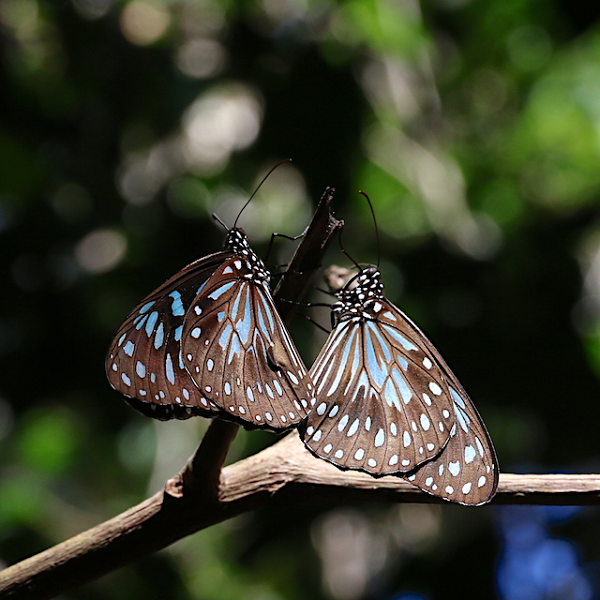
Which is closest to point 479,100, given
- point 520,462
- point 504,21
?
point 504,21

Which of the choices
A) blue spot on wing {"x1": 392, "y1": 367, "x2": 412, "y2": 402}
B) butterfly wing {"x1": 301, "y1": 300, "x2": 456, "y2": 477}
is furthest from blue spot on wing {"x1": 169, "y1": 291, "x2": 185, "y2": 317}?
blue spot on wing {"x1": 392, "y1": 367, "x2": 412, "y2": 402}

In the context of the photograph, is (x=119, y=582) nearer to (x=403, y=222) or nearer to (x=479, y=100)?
(x=403, y=222)

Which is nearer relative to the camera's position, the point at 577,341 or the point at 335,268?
the point at 335,268

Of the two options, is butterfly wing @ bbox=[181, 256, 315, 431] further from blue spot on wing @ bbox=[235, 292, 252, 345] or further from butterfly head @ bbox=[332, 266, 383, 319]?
butterfly head @ bbox=[332, 266, 383, 319]

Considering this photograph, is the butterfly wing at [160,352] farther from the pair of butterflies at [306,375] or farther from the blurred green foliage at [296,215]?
the blurred green foliage at [296,215]

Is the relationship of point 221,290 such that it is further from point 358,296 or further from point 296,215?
point 296,215

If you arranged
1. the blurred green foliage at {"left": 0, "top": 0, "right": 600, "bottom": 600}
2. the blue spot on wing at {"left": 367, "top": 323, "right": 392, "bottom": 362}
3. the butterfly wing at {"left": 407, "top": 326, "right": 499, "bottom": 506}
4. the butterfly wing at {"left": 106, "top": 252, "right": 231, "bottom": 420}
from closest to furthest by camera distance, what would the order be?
the butterfly wing at {"left": 407, "top": 326, "right": 499, "bottom": 506} → the butterfly wing at {"left": 106, "top": 252, "right": 231, "bottom": 420} → the blue spot on wing at {"left": 367, "top": 323, "right": 392, "bottom": 362} → the blurred green foliage at {"left": 0, "top": 0, "right": 600, "bottom": 600}
